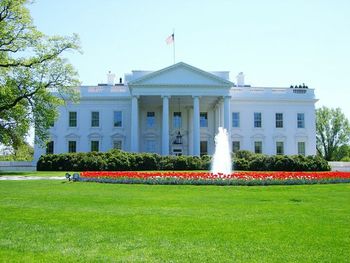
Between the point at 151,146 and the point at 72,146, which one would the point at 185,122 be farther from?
the point at 72,146

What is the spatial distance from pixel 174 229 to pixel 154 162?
30.5 metres

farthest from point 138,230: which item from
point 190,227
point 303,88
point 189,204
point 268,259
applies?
point 303,88

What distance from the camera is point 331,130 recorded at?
284 feet

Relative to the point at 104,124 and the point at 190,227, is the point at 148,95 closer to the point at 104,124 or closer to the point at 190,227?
the point at 104,124

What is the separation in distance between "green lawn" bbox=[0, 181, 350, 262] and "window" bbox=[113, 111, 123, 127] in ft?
127

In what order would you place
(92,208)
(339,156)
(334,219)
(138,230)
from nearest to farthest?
(138,230) < (334,219) < (92,208) < (339,156)

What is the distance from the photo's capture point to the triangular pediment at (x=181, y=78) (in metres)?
47.8

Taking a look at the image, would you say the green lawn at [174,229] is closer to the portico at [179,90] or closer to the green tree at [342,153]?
the portico at [179,90]

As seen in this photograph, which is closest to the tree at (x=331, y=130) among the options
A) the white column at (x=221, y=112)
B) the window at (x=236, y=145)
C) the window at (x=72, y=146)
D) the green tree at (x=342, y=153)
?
A: the green tree at (x=342, y=153)

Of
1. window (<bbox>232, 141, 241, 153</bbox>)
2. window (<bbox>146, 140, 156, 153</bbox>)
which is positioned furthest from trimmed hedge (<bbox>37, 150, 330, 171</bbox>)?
window (<bbox>146, 140, 156, 153</bbox>)

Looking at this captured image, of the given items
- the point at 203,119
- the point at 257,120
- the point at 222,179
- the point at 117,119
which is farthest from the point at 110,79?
the point at 222,179

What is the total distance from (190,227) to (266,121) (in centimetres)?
4679

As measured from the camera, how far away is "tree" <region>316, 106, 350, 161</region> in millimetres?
85900

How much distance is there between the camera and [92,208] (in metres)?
12.2
